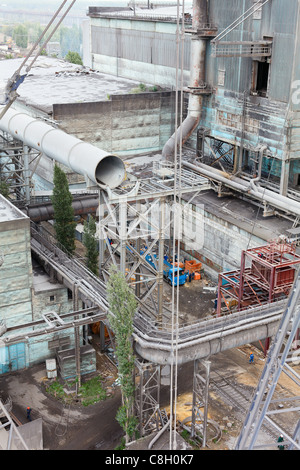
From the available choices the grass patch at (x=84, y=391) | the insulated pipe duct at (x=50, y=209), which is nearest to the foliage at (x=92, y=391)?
the grass patch at (x=84, y=391)

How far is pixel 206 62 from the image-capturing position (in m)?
42.7

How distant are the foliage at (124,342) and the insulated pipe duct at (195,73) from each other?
57.4 feet

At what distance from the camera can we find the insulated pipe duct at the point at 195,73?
135 ft

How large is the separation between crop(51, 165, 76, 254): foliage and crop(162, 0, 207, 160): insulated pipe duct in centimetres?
904

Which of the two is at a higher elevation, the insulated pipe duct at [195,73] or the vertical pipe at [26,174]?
the insulated pipe duct at [195,73]

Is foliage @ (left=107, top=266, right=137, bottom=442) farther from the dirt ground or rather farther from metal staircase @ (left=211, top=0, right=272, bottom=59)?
metal staircase @ (left=211, top=0, right=272, bottom=59)

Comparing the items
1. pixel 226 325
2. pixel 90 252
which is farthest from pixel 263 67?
pixel 226 325

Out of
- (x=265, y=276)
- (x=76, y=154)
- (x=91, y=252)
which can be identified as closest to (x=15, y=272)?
(x=91, y=252)

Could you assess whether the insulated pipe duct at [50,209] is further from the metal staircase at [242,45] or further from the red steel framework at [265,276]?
the metal staircase at [242,45]

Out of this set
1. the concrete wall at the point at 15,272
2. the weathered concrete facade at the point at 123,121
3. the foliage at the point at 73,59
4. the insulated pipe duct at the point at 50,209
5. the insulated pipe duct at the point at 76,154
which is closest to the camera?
the insulated pipe duct at the point at 76,154

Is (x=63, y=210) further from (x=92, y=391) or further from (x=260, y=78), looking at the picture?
(x=260, y=78)

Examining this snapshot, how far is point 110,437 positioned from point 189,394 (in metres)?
4.95

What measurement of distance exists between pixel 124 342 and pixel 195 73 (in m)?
24.1

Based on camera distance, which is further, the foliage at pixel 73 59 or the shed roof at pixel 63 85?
the foliage at pixel 73 59
